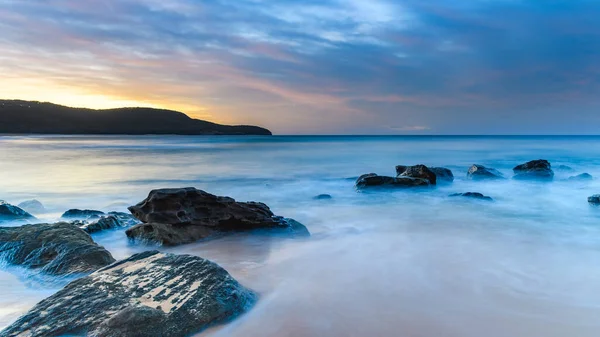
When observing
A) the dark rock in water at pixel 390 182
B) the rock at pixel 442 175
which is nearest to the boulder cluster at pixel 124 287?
the dark rock in water at pixel 390 182

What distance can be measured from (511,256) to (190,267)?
4.57m

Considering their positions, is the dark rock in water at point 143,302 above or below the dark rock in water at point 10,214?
above

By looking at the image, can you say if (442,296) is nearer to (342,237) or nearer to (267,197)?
(342,237)

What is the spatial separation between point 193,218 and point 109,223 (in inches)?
68.1

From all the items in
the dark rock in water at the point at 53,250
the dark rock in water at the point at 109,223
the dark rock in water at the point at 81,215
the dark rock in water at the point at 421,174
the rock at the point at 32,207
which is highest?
the dark rock in water at the point at 421,174

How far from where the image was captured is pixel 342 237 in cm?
711

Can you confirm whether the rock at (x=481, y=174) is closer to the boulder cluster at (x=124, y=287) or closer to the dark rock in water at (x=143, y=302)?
the boulder cluster at (x=124, y=287)

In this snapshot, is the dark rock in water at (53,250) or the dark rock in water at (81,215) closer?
the dark rock in water at (53,250)

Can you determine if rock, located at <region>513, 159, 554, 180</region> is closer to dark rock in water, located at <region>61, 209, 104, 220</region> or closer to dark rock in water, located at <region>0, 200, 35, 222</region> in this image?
dark rock in water, located at <region>61, 209, 104, 220</region>

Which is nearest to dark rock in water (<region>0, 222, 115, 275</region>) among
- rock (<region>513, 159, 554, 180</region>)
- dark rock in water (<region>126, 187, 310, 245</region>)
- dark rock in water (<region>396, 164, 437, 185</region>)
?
dark rock in water (<region>126, 187, 310, 245</region>)

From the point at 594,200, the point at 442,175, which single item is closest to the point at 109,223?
the point at 594,200

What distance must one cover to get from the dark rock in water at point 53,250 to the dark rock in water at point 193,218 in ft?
3.69

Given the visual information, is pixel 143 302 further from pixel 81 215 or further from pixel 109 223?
pixel 81 215

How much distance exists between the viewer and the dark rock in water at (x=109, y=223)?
275 inches
